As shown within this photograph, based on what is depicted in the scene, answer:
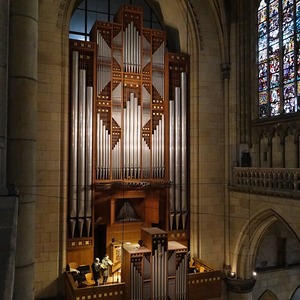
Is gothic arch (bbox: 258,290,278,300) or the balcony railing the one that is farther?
gothic arch (bbox: 258,290,278,300)

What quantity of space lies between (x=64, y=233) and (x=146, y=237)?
2421 mm

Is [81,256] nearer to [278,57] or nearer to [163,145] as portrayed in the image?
[163,145]

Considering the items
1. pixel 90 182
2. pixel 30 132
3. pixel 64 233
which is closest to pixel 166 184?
pixel 90 182

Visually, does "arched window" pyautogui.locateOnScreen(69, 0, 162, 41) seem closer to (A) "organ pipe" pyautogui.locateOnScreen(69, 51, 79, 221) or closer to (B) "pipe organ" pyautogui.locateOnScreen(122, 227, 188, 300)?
(A) "organ pipe" pyautogui.locateOnScreen(69, 51, 79, 221)

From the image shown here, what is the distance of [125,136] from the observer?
34.4 feet

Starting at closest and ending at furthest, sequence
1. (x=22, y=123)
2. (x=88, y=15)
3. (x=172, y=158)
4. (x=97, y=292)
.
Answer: (x=22, y=123) → (x=97, y=292) → (x=172, y=158) → (x=88, y=15)

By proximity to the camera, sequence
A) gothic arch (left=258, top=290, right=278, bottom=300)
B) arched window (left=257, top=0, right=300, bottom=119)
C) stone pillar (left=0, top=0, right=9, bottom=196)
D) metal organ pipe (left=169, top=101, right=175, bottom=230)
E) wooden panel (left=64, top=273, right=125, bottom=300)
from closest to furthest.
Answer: stone pillar (left=0, top=0, right=9, bottom=196)
wooden panel (left=64, top=273, right=125, bottom=300)
arched window (left=257, top=0, right=300, bottom=119)
metal organ pipe (left=169, top=101, right=175, bottom=230)
gothic arch (left=258, top=290, right=278, bottom=300)

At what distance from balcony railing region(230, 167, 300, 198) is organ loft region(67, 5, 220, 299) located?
1.74 metres

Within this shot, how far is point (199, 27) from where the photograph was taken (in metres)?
11.8

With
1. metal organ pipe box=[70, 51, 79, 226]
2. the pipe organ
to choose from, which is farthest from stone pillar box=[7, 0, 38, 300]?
metal organ pipe box=[70, 51, 79, 226]

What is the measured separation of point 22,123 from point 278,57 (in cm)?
866

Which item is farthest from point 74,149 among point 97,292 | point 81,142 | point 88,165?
point 97,292

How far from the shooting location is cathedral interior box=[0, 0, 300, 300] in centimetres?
945

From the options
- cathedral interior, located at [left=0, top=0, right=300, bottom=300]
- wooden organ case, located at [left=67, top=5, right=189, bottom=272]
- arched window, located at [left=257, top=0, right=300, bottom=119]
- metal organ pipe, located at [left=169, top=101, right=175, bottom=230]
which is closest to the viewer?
cathedral interior, located at [left=0, top=0, right=300, bottom=300]
